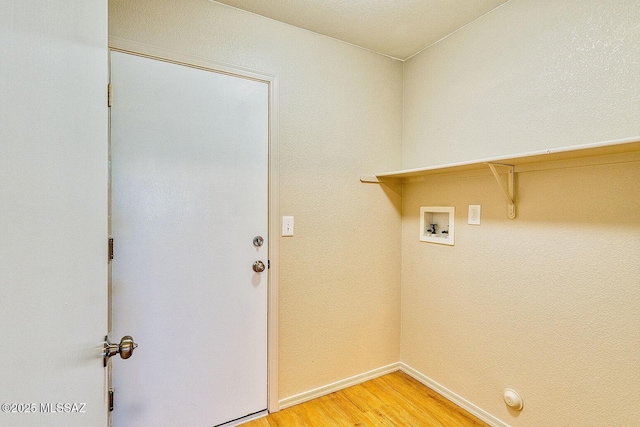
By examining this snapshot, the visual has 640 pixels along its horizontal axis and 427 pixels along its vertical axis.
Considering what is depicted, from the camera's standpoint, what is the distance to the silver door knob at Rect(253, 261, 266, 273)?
1.74 metres

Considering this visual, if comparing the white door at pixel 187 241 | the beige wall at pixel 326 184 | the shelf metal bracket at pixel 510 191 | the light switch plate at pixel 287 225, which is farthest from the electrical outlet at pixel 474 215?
the white door at pixel 187 241

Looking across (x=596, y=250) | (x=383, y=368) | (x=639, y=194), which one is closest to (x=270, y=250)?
(x=383, y=368)

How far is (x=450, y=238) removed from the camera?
76.9 inches

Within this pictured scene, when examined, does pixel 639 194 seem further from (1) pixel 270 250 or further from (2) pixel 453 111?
(1) pixel 270 250

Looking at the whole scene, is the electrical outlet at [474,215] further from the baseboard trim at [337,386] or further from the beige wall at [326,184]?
the baseboard trim at [337,386]

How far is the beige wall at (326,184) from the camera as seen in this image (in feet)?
5.64

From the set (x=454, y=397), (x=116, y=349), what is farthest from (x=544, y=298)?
(x=116, y=349)

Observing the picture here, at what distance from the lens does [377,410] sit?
184 centimetres

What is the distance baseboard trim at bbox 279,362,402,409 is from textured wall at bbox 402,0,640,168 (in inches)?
63.2

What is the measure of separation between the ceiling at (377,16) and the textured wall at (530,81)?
0.12 meters

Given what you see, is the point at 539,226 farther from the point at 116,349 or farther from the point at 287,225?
the point at 116,349

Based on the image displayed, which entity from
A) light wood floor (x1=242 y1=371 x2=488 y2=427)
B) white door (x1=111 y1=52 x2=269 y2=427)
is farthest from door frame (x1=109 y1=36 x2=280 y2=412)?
light wood floor (x1=242 y1=371 x2=488 y2=427)

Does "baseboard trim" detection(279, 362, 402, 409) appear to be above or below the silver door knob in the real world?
below

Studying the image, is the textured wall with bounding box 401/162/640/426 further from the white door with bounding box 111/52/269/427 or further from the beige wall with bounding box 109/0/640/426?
the white door with bounding box 111/52/269/427
